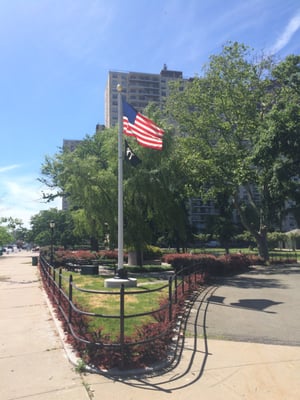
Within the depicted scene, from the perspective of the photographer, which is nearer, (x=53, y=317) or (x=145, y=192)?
(x=53, y=317)

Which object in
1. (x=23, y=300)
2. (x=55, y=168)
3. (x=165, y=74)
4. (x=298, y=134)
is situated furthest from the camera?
(x=165, y=74)

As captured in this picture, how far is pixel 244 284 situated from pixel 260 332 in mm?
9245

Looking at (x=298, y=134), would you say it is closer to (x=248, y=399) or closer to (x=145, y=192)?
(x=145, y=192)

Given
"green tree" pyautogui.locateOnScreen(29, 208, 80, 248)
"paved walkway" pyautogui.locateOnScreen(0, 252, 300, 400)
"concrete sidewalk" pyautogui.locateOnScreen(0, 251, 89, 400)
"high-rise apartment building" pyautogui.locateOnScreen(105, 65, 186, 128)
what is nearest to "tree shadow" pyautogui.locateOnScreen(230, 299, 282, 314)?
"paved walkway" pyautogui.locateOnScreen(0, 252, 300, 400)

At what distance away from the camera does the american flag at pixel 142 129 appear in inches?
529

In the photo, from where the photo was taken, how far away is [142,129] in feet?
44.5

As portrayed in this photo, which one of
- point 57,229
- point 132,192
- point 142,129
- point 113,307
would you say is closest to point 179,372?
point 113,307

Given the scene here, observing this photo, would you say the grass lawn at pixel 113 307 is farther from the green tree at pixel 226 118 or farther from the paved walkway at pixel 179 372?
the green tree at pixel 226 118

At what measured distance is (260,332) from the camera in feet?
26.6

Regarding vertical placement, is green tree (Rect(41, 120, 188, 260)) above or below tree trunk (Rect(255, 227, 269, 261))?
above

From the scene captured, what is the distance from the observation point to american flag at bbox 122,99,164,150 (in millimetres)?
13445

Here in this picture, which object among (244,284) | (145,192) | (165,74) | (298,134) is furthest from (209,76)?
(165,74)

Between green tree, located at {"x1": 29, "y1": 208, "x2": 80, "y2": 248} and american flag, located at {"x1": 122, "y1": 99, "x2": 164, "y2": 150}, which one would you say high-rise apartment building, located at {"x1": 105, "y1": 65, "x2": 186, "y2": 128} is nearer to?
green tree, located at {"x1": 29, "y1": 208, "x2": 80, "y2": 248}

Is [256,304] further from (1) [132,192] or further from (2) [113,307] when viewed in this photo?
(1) [132,192]
